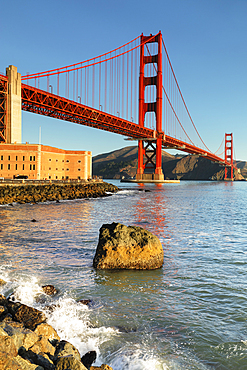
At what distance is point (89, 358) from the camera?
11.1 ft

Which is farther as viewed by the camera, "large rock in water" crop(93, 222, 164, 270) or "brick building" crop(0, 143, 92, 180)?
"brick building" crop(0, 143, 92, 180)

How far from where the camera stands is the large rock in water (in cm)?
669

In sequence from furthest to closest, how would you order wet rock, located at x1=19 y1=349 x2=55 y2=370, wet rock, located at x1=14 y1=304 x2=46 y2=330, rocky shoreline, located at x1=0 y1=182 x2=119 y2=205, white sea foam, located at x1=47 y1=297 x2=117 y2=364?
rocky shoreline, located at x1=0 y1=182 x2=119 y2=205 → wet rock, located at x1=14 y1=304 x2=46 y2=330 → white sea foam, located at x1=47 y1=297 x2=117 y2=364 → wet rock, located at x1=19 y1=349 x2=55 y2=370

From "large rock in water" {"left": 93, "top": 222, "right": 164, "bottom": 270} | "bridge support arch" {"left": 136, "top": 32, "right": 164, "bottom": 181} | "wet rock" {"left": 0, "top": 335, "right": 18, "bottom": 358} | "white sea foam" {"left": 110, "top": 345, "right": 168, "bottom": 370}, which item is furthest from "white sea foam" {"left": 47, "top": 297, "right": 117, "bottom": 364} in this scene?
"bridge support arch" {"left": 136, "top": 32, "right": 164, "bottom": 181}

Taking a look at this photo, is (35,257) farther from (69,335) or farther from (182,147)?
(182,147)

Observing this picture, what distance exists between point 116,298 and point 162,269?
6.54 ft

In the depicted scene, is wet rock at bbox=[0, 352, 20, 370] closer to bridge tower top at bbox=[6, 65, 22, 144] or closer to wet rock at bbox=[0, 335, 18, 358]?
wet rock at bbox=[0, 335, 18, 358]

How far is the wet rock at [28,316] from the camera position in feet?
12.8

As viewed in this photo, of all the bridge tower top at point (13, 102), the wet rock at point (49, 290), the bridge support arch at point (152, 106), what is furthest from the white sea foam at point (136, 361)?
the bridge support arch at point (152, 106)

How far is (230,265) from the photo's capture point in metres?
7.36

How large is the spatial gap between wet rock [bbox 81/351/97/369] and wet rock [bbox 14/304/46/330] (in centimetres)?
80

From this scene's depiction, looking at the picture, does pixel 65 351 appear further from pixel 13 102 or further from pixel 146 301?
pixel 13 102

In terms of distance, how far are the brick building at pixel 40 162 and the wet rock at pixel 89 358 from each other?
37395 mm

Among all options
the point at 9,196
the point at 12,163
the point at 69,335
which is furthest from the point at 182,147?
the point at 69,335
